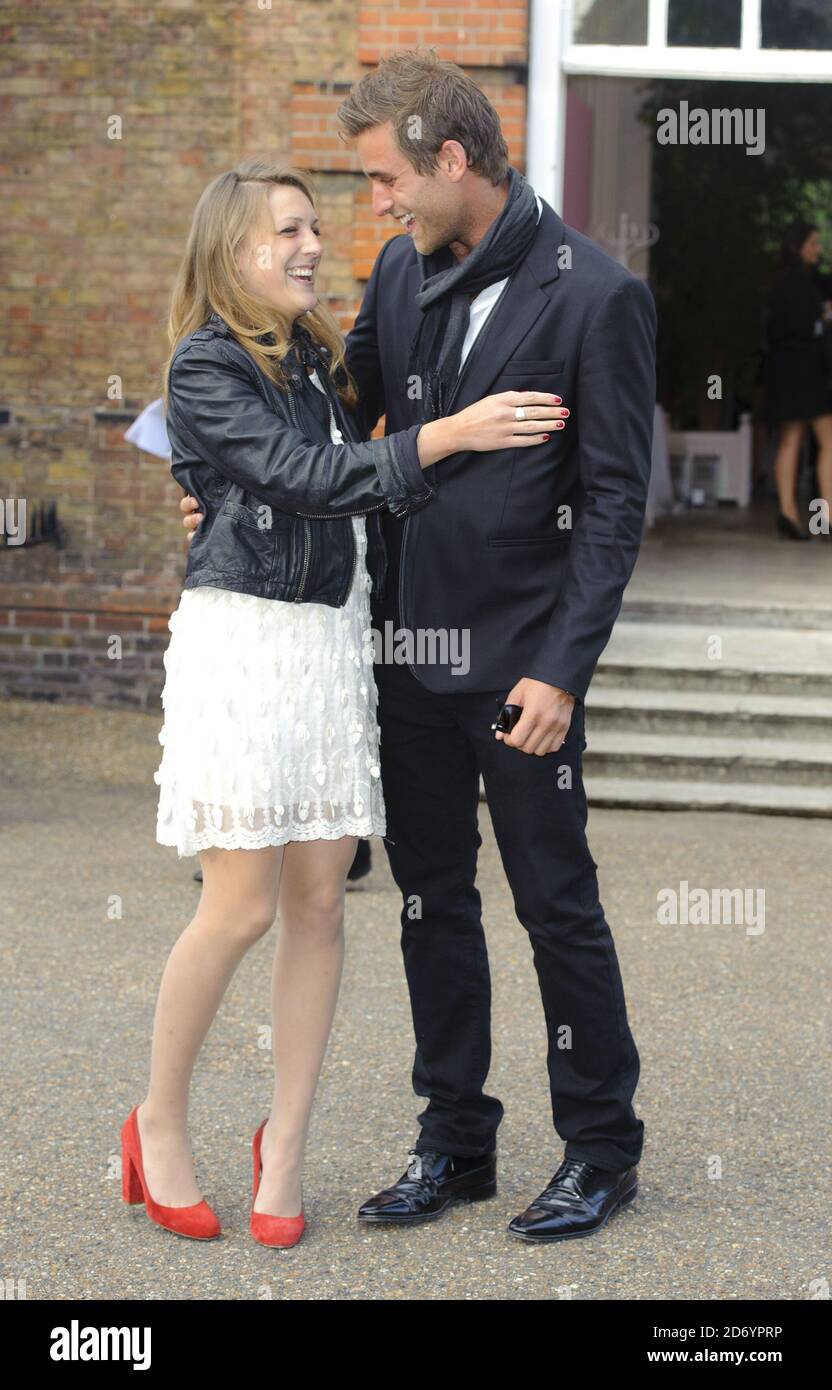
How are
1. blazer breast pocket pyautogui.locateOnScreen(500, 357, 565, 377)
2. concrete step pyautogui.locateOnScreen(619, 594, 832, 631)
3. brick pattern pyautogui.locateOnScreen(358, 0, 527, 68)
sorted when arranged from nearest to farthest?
blazer breast pocket pyautogui.locateOnScreen(500, 357, 565, 377) → brick pattern pyautogui.locateOnScreen(358, 0, 527, 68) → concrete step pyautogui.locateOnScreen(619, 594, 832, 631)

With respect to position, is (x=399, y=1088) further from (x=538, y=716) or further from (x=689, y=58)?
(x=689, y=58)

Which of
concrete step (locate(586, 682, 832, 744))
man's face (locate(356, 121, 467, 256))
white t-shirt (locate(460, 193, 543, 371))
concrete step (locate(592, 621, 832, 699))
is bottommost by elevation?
concrete step (locate(586, 682, 832, 744))

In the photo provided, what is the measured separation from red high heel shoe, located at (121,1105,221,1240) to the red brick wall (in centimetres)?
542

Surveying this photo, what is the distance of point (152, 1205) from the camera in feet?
11.1

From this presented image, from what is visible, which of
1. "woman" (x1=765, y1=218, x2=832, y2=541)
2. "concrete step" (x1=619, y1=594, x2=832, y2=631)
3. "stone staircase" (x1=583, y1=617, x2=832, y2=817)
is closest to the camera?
"stone staircase" (x1=583, y1=617, x2=832, y2=817)

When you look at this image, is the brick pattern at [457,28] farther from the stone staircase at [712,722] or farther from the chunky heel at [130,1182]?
the chunky heel at [130,1182]

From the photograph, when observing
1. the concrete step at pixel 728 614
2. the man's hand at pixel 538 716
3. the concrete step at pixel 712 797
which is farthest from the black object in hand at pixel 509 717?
the concrete step at pixel 728 614

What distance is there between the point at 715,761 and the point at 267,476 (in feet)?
15.4

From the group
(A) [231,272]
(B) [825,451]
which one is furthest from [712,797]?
(B) [825,451]

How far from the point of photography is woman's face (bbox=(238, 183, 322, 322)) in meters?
3.19

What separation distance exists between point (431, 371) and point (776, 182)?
60.5 ft

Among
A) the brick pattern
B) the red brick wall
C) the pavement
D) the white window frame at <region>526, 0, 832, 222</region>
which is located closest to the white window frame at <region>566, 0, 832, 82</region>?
the white window frame at <region>526, 0, 832, 222</region>

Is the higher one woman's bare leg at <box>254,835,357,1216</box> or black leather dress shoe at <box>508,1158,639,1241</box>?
woman's bare leg at <box>254,835,357,1216</box>

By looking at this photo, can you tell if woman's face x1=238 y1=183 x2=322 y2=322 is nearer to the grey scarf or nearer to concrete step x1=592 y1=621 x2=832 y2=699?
the grey scarf
